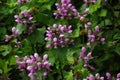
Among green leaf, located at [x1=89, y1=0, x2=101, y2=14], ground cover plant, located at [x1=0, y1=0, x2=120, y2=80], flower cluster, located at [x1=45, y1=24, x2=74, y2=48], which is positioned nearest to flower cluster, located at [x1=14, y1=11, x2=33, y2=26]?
ground cover plant, located at [x1=0, y1=0, x2=120, y2=80]

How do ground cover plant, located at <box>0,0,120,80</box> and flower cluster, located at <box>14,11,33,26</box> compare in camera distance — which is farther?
flower cluster, located at <box>14,11,33,26</box>

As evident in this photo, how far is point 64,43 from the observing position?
326 centimetres

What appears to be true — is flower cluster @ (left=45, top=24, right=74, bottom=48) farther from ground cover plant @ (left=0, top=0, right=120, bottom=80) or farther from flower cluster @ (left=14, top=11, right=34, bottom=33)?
flower cluster @ (left=14, top=11, right=34, bottom=33)

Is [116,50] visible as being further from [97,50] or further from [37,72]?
[37,72]

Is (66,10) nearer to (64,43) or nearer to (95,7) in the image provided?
(95,7)

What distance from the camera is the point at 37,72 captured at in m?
2.96

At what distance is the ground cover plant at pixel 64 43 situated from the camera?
10.4 feet

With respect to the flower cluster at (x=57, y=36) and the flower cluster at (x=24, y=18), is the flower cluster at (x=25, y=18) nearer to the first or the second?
the flower cluster at (x=24, y=18)

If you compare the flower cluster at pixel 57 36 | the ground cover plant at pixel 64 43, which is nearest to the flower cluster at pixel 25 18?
the ground cover plant at pixel 64 43

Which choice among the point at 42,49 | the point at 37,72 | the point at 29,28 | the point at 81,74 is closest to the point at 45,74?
the point at 37,72

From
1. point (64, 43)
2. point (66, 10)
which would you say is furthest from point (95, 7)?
point (64, 43)

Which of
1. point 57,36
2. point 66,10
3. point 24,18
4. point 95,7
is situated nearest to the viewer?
point 57,36

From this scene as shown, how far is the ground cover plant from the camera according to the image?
318 centimetres

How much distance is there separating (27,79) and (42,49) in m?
0.82
